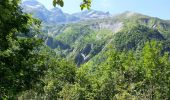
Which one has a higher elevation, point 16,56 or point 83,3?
point 83,3

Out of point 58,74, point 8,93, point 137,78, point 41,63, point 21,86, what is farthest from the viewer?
point 58,74

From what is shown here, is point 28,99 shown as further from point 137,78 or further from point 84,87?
point 137,78

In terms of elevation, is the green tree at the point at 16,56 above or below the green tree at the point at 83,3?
below

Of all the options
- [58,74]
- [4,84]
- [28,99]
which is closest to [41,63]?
[4,84]

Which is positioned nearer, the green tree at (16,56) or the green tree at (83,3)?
the green tree at (83,3)

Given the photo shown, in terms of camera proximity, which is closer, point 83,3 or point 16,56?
point 83,3

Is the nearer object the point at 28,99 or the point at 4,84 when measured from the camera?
the point at 4,84

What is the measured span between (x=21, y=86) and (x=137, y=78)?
51069 mm

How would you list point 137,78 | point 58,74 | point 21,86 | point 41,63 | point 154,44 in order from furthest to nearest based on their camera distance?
point 58,74 < point 137,78 < point 154,44 < point 41,63 < point 21,86

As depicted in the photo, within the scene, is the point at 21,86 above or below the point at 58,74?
above

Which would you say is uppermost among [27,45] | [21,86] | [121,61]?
[27,45]

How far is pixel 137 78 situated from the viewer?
77375 mm

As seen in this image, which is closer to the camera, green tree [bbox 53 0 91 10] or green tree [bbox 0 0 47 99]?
green tree [bbox 53 0 91 10]

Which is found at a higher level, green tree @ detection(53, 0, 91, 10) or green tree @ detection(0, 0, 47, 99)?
green tree @ detection(53, 0, 91, 10)
